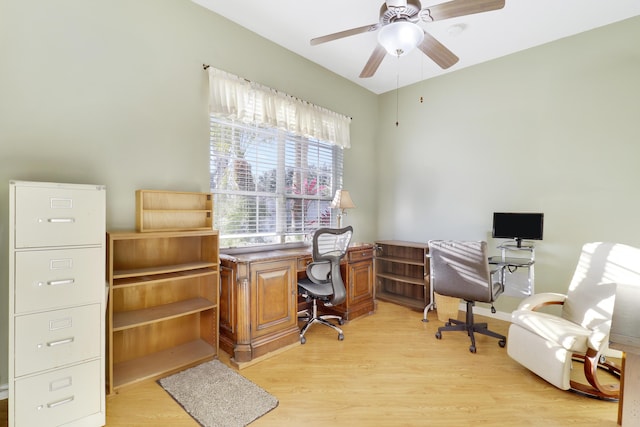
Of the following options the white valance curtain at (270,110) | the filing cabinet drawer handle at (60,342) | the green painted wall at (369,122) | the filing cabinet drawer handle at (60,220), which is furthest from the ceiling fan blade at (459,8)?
the filing cabinet drawer handle at (60,342)

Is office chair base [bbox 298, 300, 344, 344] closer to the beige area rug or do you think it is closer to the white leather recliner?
the beige area rug

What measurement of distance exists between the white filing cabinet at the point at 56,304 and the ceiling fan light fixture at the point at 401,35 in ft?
7.01

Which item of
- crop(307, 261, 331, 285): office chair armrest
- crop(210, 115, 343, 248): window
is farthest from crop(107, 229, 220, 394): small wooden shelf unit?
crop(307, 261, 331, 285): office chair armrest

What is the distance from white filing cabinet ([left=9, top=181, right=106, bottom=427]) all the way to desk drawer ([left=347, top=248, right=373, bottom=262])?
2406 mm

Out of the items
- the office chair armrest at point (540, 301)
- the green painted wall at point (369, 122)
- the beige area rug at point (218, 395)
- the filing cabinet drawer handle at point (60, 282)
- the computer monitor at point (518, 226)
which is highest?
the green painted wall at point (369, 122)

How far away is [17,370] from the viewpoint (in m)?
1.51

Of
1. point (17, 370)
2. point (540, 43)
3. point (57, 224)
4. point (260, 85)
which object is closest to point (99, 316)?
point (17, 370)

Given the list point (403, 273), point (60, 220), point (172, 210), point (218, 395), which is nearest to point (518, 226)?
point (403, 273)

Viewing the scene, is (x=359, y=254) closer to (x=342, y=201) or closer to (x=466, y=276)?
(x=342, y=201)

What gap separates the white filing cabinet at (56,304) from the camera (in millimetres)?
1521

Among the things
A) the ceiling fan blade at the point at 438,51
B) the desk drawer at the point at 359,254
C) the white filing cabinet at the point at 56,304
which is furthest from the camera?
the desk drawer at the point at 359,254

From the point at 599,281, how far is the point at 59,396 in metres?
3.81

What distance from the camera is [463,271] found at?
285 centimetres

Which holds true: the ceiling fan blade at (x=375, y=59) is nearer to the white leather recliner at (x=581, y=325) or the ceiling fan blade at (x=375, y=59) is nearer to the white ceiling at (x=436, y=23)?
the white ceiling at (x=436, y=23)
